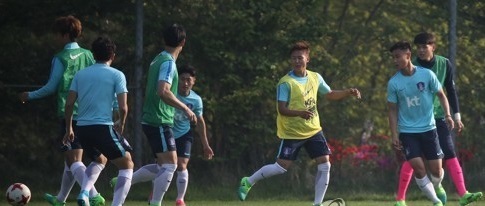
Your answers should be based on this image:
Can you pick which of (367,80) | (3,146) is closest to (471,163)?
(367,80)

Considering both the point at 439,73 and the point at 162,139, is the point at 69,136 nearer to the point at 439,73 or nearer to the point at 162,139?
the point at 162,139

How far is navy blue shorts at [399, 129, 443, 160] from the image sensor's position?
39.8 ft

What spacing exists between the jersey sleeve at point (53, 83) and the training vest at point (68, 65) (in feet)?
0.15

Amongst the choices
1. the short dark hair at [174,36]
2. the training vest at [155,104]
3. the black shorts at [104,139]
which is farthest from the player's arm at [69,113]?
the short dark hair at [174,36]

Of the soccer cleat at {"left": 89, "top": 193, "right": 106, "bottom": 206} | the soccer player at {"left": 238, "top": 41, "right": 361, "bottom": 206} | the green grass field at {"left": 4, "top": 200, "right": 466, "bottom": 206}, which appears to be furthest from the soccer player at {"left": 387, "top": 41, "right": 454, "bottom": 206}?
the soccer cleat at {"left": 89, "top": 193, "right": 106, "bottom": 206}

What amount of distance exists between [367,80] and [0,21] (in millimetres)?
7095

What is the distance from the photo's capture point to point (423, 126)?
39.9 ft

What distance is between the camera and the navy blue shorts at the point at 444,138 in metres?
12.9

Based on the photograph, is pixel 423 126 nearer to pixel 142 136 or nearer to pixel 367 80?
pixel 142 136

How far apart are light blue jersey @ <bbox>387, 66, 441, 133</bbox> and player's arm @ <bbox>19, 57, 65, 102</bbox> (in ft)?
11.0

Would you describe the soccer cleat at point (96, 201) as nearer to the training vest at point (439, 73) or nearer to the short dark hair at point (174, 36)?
the short dark hair at point (174, 36)

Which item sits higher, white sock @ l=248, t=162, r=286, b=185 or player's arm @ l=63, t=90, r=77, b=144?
player's arm @ l=63, t=90, r=77, b=144

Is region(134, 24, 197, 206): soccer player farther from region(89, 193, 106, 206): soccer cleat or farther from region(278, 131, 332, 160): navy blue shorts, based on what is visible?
region(278, 131, 332, 160): navy blue shorts

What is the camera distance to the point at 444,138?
1290 centimetres
